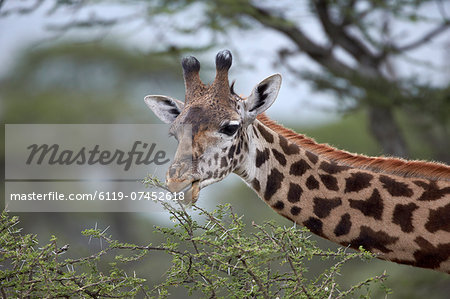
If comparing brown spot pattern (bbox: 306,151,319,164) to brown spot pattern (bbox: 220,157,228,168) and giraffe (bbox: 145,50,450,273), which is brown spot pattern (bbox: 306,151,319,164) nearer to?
giraffe (bbox: 145,50,450,273)

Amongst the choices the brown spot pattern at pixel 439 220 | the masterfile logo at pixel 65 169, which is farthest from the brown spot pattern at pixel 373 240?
the masterfile logo at pixel 65 169

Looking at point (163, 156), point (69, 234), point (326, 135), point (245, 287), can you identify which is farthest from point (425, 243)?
point (326, 135)

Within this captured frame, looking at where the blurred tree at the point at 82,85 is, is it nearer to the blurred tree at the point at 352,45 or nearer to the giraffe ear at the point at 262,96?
the blurred tree at the point at 352,45

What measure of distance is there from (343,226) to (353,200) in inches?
10.4

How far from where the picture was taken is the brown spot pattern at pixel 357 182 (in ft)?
24.3

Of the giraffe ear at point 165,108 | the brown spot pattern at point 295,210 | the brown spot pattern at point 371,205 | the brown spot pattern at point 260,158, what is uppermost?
the giraffe ear at point 165,108

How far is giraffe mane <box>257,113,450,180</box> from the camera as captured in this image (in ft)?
24.1

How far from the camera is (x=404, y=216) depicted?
7168 millimetres

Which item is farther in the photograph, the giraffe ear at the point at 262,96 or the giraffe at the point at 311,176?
the giraffe ear at the point at 262,96

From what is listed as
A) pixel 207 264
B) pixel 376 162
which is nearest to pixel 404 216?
pixel 376 162

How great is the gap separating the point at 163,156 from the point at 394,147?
11472mm

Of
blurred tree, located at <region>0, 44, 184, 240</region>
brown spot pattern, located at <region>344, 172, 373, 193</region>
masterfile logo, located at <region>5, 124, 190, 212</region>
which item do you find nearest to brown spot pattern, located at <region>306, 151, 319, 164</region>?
brown spot pattern, located at <region>344, 172, 373, 193</region>

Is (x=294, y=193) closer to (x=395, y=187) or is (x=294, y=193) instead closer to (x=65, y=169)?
(x=395, y=187)

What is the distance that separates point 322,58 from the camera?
20.8m
